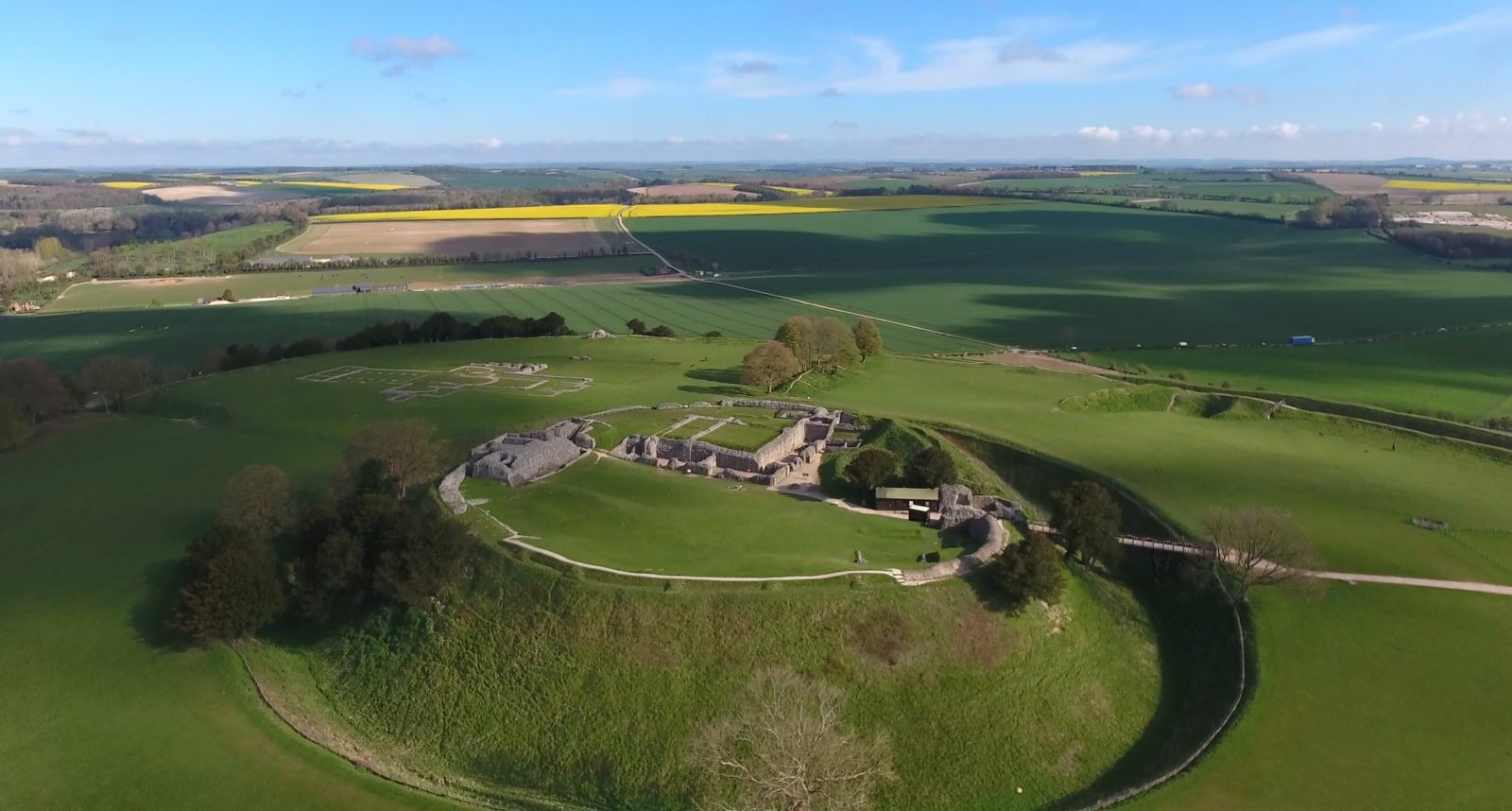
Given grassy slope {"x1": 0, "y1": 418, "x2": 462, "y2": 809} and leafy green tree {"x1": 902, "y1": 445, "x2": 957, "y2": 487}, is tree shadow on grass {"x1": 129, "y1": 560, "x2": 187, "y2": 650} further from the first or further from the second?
leafy green tree {"x1": 902, "y1": 445, "x2": 957, "y2": 487}

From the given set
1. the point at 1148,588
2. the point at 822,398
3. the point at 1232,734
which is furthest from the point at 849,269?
the point at 1232,734

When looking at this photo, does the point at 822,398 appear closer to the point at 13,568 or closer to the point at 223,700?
the point at 223,700

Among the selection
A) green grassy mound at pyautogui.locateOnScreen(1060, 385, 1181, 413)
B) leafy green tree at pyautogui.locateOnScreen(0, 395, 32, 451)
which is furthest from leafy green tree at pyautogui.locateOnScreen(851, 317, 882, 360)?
leafy green tree at pyautogui.locateOnScreen(0, 395, 32, 451)

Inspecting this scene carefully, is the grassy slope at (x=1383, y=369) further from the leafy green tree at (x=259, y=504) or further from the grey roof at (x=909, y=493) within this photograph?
the leafy green tree at (x=259, y=504)

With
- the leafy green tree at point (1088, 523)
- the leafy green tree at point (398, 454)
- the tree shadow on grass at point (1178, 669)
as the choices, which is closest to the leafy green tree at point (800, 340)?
the leafy green tree at point (398, 454)

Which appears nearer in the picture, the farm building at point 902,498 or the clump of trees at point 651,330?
the farm building at point 902,498

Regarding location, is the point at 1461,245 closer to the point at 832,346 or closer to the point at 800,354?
the point at 832,346
